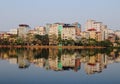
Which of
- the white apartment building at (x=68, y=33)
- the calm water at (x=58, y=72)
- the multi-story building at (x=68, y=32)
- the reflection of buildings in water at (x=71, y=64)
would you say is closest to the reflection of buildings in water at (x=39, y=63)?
the calm water at (x=58, y=72)

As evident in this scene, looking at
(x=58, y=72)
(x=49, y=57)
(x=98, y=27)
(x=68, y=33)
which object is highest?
(x=98, y=27)

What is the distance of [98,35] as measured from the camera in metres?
55.6

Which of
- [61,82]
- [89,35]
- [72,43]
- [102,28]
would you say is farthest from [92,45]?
[61,82]

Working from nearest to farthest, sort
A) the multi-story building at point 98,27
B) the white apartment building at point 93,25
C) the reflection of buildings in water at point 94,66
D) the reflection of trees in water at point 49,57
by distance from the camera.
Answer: the reflection of buildings in water at point 94,66 → the reflection of trees in water at point 49,57 → the multi-story building at point 98,27 → the white apartment building at point 93,25

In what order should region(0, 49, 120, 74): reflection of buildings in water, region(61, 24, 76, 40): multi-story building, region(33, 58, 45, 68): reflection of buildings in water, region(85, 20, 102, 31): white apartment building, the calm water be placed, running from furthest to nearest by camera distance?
region(85, 20, 102, 31): white apartment building → region(61, 24, 76, 40): multi-story building → region(33, 58, 45, 68): reflection of buildings in water → region(0, 49, 120, 74): reflection of buildings in water → the calm water

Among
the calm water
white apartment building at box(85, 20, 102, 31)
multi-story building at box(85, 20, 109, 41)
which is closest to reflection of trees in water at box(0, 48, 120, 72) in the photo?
the calm water

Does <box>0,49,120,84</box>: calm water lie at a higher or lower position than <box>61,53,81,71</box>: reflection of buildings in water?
higher

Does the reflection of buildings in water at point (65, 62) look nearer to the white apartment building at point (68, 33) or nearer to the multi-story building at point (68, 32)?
the white apartment building at point (68, 33)

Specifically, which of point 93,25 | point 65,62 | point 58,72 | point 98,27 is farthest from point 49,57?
point 93,25

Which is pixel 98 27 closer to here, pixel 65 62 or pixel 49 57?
pixel 49 57

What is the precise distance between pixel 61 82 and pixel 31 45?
3776 centimetres

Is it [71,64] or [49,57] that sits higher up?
[71,64]

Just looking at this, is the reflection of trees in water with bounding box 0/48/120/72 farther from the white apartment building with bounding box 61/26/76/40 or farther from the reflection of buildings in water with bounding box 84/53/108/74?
the white apartment building with bounding box 61/26/76/40

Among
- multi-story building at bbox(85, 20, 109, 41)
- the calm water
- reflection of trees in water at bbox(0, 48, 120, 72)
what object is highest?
multi-story building at bbox(85, 20, 109, 41)
